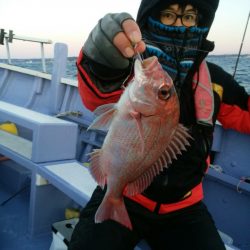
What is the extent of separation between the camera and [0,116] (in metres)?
3.09

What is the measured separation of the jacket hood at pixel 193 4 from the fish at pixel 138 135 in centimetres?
91

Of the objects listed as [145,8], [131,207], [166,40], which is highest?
[145,8]

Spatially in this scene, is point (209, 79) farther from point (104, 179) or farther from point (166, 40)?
point (104, 179)

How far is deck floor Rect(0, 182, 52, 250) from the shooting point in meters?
2.88

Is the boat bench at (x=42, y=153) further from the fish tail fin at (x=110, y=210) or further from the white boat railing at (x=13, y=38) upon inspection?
the white boat railing at (x=13, y=38)

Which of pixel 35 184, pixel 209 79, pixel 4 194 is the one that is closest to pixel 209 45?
pixel 209 79

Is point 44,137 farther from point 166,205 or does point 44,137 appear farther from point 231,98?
point 231,98

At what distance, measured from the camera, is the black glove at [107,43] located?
1487 millimetres

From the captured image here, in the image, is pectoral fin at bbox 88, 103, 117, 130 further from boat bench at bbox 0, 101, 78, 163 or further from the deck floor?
the deck floor

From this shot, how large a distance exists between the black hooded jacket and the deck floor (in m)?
1.49

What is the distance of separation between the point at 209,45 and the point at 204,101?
50 centimetres

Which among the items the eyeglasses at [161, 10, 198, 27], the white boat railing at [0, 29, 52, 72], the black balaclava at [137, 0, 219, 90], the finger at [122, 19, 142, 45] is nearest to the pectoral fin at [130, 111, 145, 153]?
the finger at [122, 19, 142, 45]

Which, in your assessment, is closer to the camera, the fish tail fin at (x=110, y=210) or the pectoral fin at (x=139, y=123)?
the pectoral fin at (x=139, y=123)

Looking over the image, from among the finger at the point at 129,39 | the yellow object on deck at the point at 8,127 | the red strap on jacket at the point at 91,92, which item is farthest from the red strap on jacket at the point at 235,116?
the yellow object on deck at the point at 8,127
